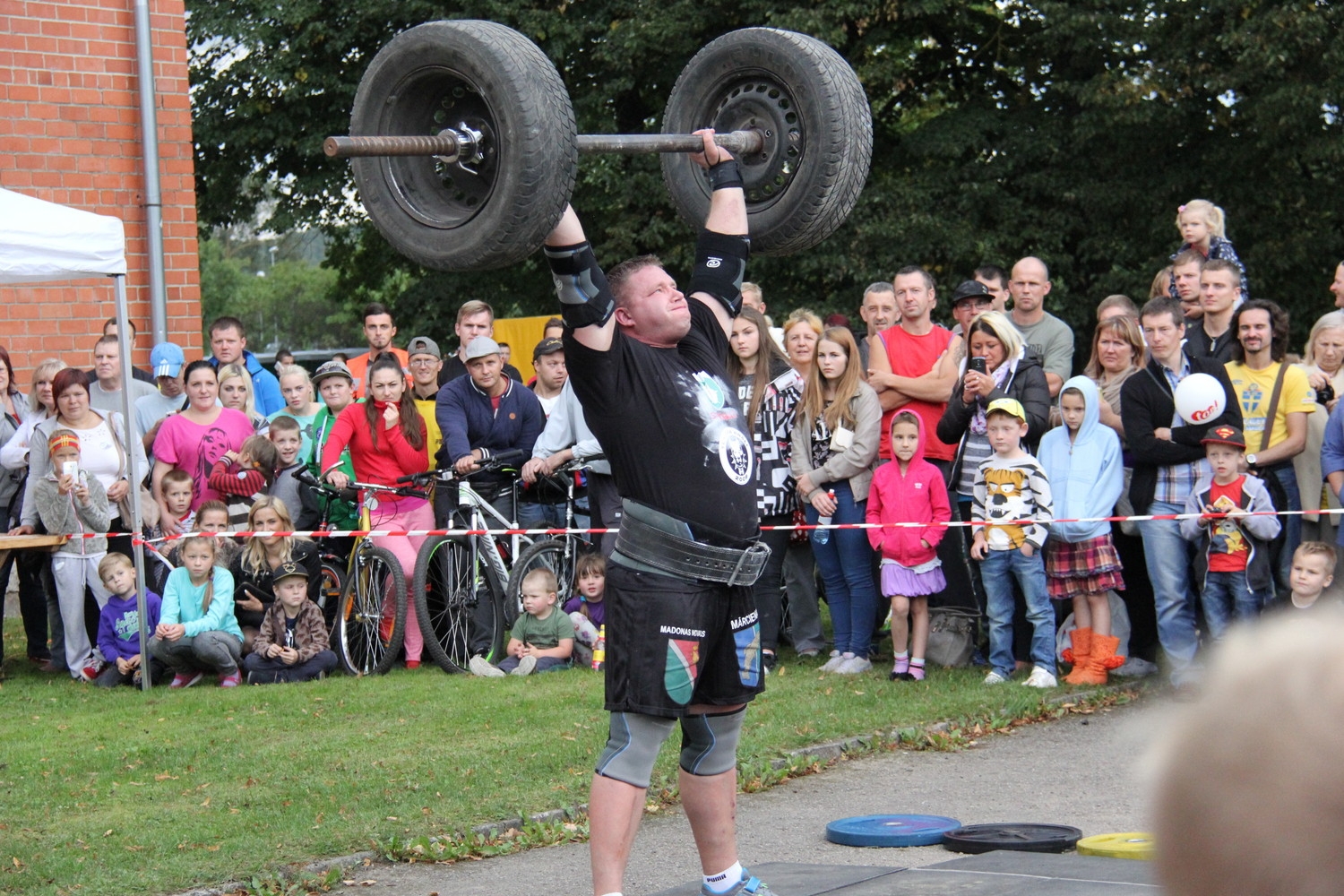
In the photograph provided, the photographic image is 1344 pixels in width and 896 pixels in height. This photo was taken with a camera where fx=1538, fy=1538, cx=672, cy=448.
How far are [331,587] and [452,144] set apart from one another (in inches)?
215

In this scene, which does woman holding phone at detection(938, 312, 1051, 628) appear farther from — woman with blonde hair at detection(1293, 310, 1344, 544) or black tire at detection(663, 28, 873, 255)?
black tire at detection(663, 28, 873, 255)

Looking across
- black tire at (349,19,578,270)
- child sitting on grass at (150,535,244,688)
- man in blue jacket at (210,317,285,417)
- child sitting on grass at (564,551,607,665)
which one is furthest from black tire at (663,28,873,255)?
man in blue jacket at (210,317,285,417)

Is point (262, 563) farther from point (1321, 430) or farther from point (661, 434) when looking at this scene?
point (1321, 430)

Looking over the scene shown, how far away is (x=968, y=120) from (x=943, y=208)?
1.46m

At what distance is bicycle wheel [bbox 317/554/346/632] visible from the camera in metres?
9.56

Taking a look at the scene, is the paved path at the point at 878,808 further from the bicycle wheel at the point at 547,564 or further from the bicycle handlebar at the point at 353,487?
the bicycle handlebar at the point at 353,487

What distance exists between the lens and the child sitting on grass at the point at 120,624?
373 inches

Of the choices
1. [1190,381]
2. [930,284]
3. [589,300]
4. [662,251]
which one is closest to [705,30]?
[662,251]

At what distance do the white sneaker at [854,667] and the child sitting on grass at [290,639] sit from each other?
309 cm

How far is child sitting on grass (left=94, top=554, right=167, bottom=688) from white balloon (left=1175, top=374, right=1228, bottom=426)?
6.14 m

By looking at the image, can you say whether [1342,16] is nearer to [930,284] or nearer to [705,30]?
[705,30]

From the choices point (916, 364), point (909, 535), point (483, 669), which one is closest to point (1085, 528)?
point (909, 535)

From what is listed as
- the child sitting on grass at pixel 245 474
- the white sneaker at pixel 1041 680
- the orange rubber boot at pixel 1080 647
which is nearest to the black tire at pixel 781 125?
the white sneaker at pixel 1041 680

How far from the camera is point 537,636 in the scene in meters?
9.03
